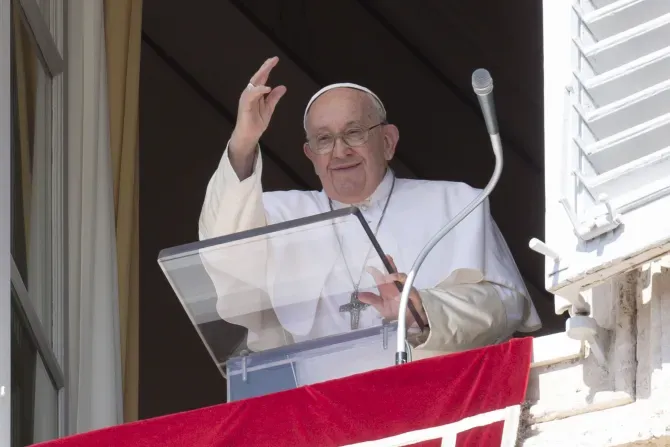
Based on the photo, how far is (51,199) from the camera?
5.48 metres

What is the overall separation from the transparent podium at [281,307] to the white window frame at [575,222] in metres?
0.54

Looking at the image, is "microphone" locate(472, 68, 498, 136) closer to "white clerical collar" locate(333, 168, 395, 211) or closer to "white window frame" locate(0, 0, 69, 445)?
"white window frame" locate(0, 0, 69, 445)

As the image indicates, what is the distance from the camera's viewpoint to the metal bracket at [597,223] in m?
3.51

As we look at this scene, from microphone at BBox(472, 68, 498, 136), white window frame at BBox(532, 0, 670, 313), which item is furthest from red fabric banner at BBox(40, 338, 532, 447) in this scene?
microphone at BBox(472, 68, 498, 136)

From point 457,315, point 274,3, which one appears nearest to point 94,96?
point 457,315

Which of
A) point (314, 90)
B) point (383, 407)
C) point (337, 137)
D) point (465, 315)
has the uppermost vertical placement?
point (314, 90)

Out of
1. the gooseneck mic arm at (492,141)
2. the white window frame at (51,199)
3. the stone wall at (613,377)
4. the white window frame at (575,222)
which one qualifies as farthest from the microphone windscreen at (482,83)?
the white window frame at (51,199)

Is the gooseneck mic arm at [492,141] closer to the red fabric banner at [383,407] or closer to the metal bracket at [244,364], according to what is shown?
the red fabric banner at [383,407]

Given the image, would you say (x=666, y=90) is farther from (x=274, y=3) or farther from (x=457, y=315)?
(x=274, y=3)

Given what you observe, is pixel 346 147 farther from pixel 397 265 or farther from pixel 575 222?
pixel 575 222

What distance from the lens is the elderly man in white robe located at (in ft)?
13.7

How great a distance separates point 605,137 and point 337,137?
1.59m

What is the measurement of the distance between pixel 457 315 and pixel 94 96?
158cm

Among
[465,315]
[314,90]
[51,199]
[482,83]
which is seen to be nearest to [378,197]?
[465,315]
